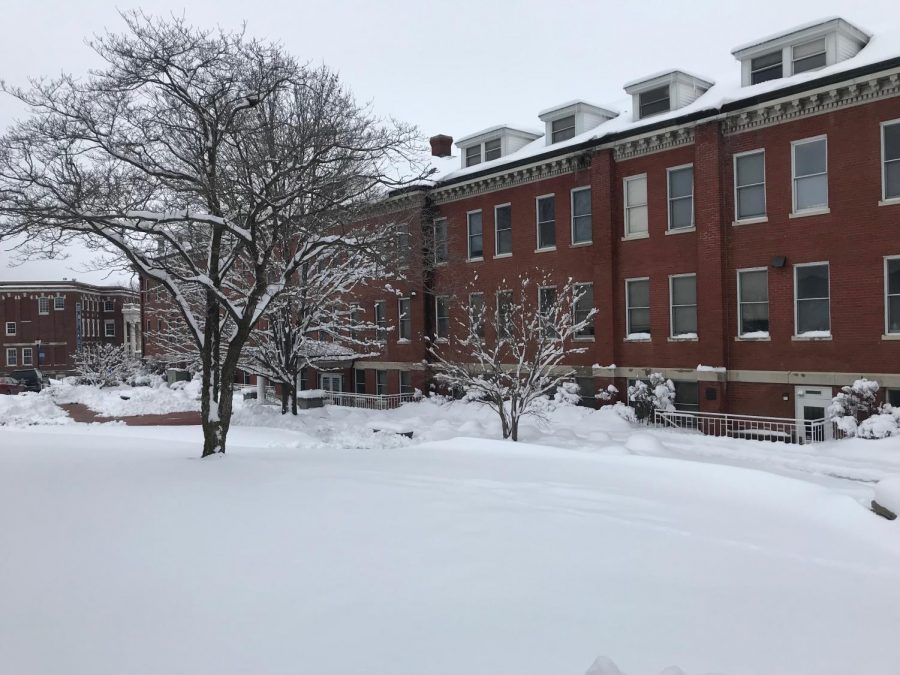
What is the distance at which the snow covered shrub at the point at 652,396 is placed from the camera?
2161 centimetres

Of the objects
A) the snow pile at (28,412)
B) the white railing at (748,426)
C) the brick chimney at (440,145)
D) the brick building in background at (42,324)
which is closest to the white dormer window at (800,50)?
the white railing at (748,426)

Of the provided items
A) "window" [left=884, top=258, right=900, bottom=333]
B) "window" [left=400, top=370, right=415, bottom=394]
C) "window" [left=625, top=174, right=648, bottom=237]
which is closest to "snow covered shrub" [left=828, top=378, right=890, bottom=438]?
"window" [left=884, top=258, right=900, bottom=333]

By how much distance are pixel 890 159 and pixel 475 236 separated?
15317 mm

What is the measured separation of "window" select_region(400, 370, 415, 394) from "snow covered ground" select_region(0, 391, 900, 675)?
19866mm

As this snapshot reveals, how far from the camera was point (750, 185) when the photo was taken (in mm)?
20781

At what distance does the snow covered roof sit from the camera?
18641mm

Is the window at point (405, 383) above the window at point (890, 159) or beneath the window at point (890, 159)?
beneath

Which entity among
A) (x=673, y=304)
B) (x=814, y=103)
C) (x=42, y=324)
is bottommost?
(x=673, y=304)

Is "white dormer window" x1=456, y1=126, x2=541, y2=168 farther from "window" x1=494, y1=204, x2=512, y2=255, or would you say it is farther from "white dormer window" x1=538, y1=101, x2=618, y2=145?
"window" x1=494, y1=204, x2=512, y2=255

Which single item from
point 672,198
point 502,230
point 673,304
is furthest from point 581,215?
point 673,304

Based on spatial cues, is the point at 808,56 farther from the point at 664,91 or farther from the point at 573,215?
the point at 573,215

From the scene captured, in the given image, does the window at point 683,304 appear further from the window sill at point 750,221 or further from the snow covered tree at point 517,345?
the snow covered tree at point 517,345

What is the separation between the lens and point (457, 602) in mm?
5668

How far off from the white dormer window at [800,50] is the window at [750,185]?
9.17 feet
